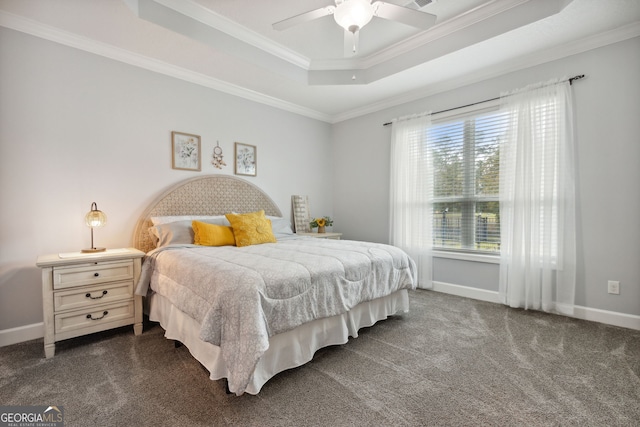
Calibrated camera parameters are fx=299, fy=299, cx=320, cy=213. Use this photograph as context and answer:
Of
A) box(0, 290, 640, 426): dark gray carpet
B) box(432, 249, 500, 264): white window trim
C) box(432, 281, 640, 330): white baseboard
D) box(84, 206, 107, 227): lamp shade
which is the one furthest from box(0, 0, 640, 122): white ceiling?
box(0, 290, 640, 426): dark gray carpet

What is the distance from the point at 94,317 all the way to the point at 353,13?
2.99 m

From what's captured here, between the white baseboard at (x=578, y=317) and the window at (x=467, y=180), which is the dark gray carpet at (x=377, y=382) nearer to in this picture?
the white baseboard at (x=578, y=317)

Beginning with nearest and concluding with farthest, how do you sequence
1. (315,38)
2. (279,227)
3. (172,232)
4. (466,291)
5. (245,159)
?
(172,232), (315,38), (466,291), (279,227), (245,159)

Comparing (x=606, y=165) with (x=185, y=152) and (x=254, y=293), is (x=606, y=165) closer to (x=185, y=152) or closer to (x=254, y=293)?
(x=254, y=293)

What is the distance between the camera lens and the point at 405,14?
2.08 m

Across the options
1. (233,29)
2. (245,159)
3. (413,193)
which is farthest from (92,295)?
(413,193)

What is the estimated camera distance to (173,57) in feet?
10.00

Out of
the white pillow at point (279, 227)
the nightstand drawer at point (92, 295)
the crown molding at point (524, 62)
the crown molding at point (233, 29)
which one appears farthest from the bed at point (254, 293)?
the crown molding at point (524, 62)

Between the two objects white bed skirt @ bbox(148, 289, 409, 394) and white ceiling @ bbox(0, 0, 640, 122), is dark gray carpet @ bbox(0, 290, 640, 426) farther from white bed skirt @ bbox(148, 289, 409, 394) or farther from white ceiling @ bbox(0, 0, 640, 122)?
white ceiling @ bbox(0, 0, 640, 122)

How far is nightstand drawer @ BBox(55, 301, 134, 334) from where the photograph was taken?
7.37 ft

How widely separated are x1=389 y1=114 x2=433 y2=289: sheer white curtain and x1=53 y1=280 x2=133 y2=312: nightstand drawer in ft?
10.5

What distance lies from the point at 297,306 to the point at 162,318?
1406 millimetres

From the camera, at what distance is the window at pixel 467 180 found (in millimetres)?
3459

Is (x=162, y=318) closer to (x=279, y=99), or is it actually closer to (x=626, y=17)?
(x=279, y=99)
